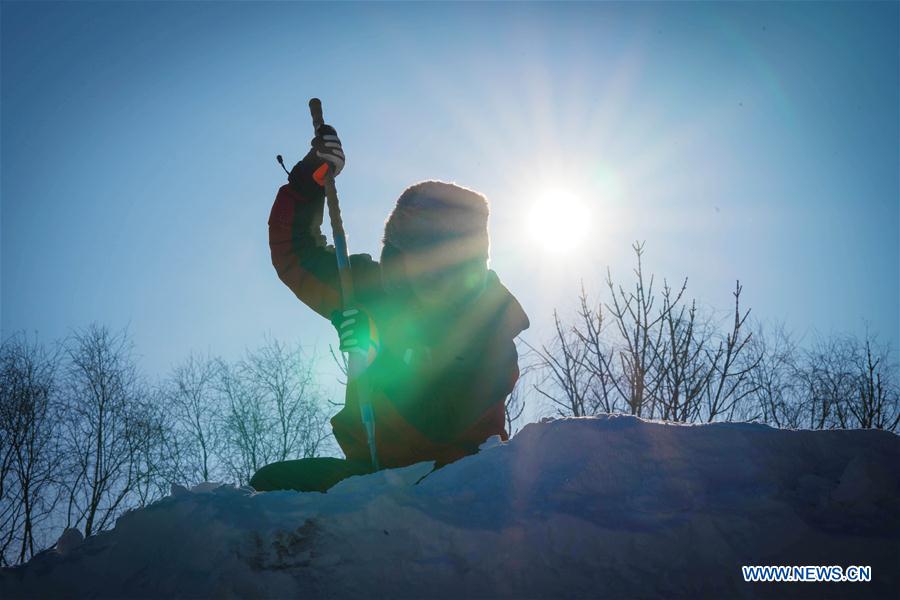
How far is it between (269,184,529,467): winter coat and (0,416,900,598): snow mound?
939mm

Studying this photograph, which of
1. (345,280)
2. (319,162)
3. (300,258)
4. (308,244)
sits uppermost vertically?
(319,162)

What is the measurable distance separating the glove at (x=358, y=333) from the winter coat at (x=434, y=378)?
55 mm

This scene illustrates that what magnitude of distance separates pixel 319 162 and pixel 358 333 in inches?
53.1

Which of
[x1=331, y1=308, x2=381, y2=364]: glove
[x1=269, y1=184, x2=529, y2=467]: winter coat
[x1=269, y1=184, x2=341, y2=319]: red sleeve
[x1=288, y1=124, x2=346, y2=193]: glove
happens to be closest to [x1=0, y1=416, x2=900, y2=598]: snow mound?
[x1=269, y1=184, x2=529, y2=467]: winter coat

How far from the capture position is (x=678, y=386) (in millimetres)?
6629

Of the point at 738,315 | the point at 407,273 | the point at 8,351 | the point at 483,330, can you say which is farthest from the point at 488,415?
the point at 8,351

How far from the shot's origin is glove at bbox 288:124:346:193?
3.52m

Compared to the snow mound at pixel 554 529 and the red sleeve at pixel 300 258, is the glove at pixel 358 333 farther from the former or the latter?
the snow mound at pixel 554 529

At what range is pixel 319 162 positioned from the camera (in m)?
3.55

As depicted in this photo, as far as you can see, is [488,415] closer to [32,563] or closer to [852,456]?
[852,456]

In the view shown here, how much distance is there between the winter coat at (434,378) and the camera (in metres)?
2.68

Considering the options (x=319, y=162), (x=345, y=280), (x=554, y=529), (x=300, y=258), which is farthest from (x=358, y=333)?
(x=554, y=529)

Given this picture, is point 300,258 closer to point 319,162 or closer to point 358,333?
point 319,162

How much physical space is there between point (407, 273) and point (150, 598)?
1961mm
